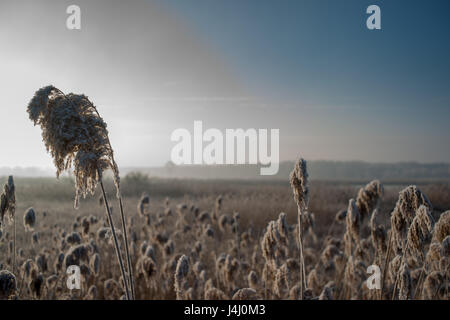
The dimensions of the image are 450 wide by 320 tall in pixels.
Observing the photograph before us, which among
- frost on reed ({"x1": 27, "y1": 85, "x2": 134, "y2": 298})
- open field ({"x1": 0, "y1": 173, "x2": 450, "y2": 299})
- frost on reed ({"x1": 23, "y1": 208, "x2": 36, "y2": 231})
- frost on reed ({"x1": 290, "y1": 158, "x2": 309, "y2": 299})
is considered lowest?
open field ({"x1": 0, "y1": 173, "x2": 450, "y2": 299})

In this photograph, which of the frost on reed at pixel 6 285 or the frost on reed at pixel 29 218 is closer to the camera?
the frost on reed at pixel 6 285

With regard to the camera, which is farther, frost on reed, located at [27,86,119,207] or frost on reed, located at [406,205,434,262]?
frost on reed, located at [406,205,434,262]

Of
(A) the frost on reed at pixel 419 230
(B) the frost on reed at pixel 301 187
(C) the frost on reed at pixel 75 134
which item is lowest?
(A) the frost on reed at pixel 419 230

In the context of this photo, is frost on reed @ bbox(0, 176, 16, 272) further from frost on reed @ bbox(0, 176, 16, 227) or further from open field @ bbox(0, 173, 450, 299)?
open field @ bbox(0, 173, 450, 299)

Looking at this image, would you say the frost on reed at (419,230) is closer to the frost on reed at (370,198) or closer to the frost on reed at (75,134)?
the frost on reed at (370,198)

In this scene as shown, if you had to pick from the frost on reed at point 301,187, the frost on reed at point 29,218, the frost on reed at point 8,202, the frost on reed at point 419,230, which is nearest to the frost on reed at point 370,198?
the frost on reed at point 419,230

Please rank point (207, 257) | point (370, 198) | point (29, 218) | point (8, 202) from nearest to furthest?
point (8, 202) → point (370, 198) → point (29, 218) → point (207, 257)

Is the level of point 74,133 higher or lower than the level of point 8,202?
higher

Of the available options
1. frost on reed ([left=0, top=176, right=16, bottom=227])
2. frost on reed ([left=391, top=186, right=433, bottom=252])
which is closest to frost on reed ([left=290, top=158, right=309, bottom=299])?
frost on reed ([left=391, top=186, right=433, bottom=252])

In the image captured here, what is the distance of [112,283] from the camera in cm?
485

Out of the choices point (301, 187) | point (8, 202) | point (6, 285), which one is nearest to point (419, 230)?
point (301, 187)

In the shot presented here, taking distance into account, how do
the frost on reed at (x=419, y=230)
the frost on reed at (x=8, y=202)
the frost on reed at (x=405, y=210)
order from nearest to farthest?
the frost on reed at (x=419, y=230)
the frost on reed at (x=405, y=210)
the frost on reed at (x=8, y=202)

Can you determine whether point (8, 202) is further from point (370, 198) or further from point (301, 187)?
point (370, 198)

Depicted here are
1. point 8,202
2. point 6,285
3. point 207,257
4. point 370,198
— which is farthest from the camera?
point 207,257
